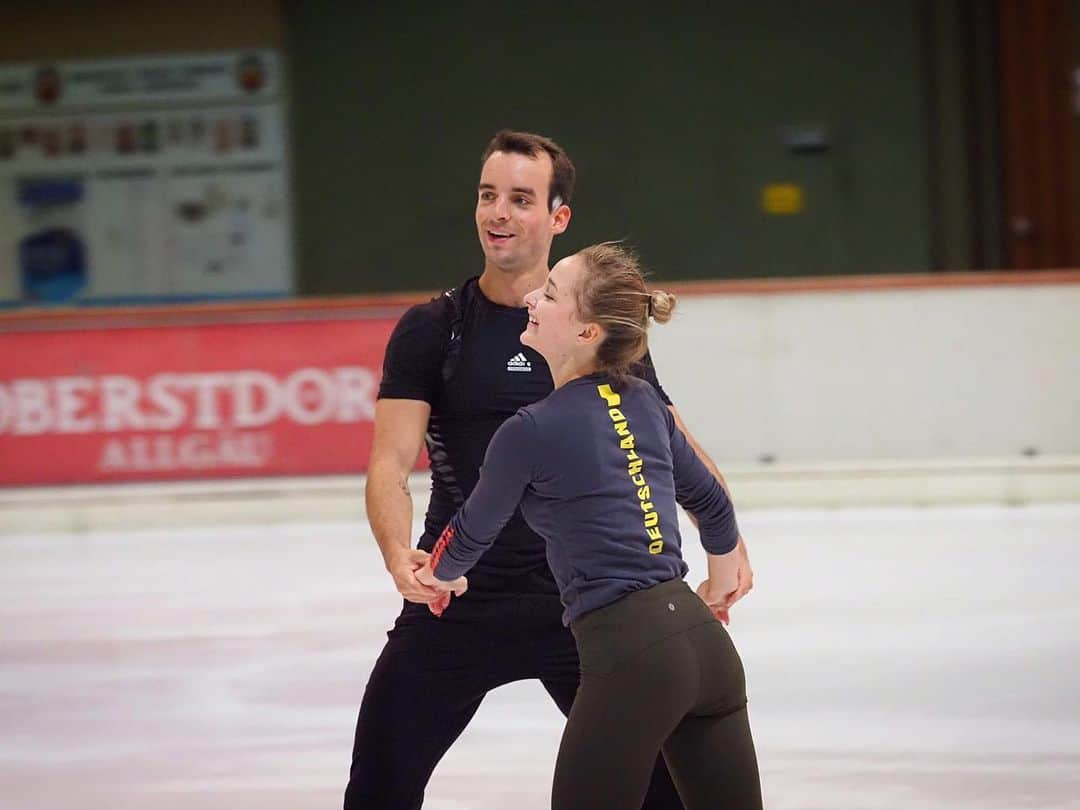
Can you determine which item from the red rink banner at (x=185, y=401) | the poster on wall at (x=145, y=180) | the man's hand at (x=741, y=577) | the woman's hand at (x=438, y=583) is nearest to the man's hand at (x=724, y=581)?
the man's hand at (x=741, y=577)

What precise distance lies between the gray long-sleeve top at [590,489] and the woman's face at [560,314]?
6 centimetres

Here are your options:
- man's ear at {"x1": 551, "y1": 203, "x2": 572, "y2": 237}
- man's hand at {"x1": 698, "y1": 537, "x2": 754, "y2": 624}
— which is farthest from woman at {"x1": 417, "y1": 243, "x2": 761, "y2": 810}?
man's ear at {"x1": 551, "y1": 203, "x2": 572, "y2": 237}

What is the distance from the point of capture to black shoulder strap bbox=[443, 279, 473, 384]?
297 cm

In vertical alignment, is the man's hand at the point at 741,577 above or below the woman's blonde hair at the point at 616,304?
below

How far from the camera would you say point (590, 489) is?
246 cm

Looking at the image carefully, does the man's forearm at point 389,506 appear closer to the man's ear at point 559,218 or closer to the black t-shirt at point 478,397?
the black t-shirt at point 478,397

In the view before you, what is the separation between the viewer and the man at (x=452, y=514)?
9.51 ft

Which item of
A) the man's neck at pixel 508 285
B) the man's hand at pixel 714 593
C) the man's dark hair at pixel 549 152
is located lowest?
the man's hand at pixel 714 593

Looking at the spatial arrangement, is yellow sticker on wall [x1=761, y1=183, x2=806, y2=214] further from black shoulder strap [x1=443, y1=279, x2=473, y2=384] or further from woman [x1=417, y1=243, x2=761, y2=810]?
woman [x1=417, y1=243, x2=761, y2=810]

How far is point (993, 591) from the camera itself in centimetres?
640

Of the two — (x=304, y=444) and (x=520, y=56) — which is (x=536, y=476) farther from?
(x=520, y=56)

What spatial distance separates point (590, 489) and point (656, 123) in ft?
39.0

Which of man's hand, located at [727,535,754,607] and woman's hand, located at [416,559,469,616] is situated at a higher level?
woman's hand, located at [416,559,469,616]

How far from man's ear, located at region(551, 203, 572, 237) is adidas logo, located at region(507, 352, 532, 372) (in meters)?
0.28
